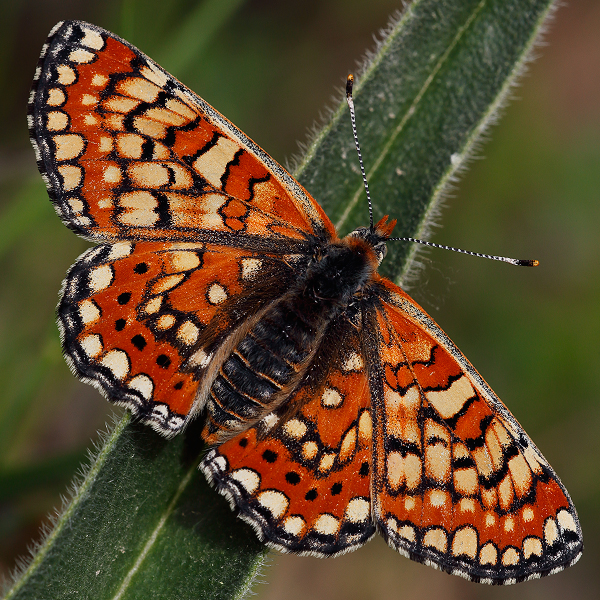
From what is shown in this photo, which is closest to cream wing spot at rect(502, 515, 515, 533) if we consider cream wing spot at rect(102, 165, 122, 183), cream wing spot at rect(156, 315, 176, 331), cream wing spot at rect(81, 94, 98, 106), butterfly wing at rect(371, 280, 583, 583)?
butterfly wing at rect(371, 280, 583, 583)

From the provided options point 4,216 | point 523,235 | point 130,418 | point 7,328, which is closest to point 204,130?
point 130,418

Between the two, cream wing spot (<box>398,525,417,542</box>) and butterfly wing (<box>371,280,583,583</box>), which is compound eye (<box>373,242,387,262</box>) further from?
cream wing spot (<box>398,525,417,542</box>)

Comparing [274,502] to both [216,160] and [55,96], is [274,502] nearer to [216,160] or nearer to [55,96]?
[216,160]

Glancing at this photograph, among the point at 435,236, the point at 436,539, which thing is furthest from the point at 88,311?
the point at 435,236

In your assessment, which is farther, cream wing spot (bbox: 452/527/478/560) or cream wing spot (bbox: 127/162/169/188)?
cream wing spot (bbox: 127/162/169/188)

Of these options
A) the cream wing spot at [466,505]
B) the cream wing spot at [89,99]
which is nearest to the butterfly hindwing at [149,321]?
the cream wing spot at [89,99]

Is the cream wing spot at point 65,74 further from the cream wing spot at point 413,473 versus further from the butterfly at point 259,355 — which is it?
the cream wing spot at point 413,473

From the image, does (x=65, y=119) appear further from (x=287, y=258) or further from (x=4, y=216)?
(x=4, y=216)
